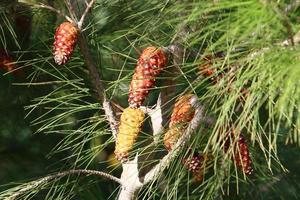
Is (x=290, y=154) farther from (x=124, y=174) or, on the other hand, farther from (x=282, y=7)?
(x=282, y=7)

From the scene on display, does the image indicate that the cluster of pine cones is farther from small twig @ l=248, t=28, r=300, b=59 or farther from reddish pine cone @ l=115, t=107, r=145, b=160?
small twig @ l=248, t=28, r=300, b=59

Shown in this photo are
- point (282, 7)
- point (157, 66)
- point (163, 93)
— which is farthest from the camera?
point (163, 93)

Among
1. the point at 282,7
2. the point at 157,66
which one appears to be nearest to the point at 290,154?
the point at 157,66

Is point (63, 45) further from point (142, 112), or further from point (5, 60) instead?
point (5, 60)

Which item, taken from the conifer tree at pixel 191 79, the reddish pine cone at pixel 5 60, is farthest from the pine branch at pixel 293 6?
the reddish pine cone at pixel 5 60

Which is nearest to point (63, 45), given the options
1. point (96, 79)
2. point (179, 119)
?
point (96, 79)

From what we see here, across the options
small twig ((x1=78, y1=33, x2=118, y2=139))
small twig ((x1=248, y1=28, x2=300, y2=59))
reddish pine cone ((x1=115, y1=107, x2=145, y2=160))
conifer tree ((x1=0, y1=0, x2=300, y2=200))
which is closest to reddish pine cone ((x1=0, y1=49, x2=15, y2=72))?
conifer tree ((x1=0, y1=0, x2=300, y2=200))

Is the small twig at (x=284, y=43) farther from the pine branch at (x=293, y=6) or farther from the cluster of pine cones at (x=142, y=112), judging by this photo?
the cluster of pine cones at (x=142, y=112)

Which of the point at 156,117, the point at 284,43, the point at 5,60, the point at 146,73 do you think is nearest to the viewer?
the point at 284,43

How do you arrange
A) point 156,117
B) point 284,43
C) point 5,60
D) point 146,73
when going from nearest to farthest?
point 284,43, point 146,73, point 156,117, point 5,60
